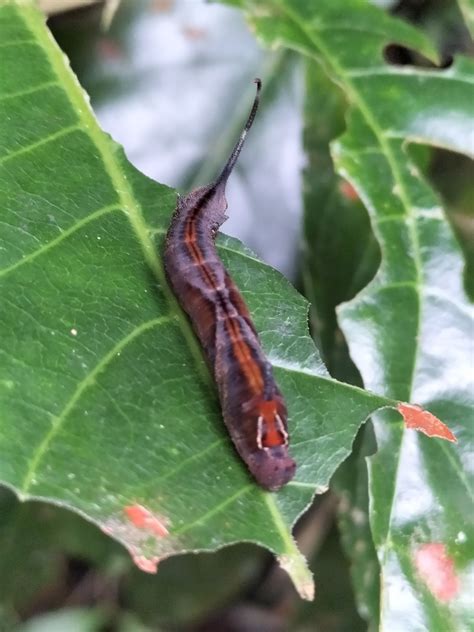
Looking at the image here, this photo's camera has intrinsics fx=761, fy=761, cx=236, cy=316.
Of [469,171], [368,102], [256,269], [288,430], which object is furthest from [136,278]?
[469,171]

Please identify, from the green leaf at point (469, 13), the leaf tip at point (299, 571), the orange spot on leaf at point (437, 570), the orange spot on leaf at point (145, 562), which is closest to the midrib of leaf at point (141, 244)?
the leaf tip at point (299, 571)

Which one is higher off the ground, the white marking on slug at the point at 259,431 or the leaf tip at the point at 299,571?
the white marking on slug at the point at 259,431

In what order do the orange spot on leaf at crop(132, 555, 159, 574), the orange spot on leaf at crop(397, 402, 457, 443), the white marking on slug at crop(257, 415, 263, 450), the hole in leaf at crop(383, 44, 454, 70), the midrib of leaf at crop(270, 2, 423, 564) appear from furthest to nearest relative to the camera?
the hole in leaf at crop(383, 44, 454, 70) < the midrib of leaf at crop(270, 2, 423, 564) < the orange spot on leaf at crop(397, 402, 457, 443) < the white marking on slug at crop(257, 415, 263, 450) < the orange spot on leaf at crop(132, 555, 159, 574)

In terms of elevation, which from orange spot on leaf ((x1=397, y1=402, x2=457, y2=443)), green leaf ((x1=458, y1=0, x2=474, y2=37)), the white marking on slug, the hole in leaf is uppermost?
green leaf ((x1=458, y1=0, x2=474, y2=37))

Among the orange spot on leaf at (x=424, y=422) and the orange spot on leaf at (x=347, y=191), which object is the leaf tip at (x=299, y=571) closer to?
the orange spot on leaf at (x=424, y=422)

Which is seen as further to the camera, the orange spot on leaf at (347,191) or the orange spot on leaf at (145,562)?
the orange spot on leaf at (347,191)

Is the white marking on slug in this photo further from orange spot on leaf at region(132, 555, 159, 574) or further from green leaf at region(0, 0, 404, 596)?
orange spot on leaf at region(132, 555, 159, 574)

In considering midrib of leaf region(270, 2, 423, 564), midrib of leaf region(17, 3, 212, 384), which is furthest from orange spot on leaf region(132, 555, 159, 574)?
midrib of leaf region(270, 2, 423, 564)
